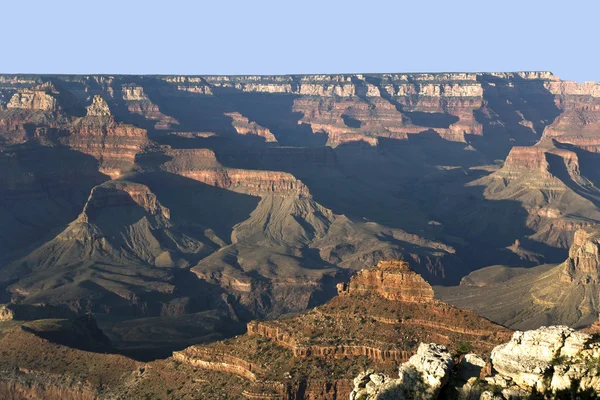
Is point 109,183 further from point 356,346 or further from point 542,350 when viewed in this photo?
point 542,350

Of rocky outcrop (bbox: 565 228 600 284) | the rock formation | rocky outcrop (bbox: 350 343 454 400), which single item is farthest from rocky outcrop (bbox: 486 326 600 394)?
rocky outcrop (bbox: 565 228 600 284)

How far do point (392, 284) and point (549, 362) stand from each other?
3204cm

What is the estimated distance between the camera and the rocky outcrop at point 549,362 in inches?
1292

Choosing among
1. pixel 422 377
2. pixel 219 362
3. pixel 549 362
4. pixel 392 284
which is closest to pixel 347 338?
pixel 392 284

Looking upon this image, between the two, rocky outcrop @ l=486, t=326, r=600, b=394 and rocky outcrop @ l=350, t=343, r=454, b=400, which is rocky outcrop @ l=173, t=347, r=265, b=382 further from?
rocky outcrop @ l=486, t=326, r=600, b=394

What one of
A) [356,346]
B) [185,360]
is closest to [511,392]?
[356,346]

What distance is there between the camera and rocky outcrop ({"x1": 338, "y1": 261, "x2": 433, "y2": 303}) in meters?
64.4

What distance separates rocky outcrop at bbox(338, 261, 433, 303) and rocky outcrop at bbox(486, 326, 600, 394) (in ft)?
98.9

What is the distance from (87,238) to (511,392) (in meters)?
153

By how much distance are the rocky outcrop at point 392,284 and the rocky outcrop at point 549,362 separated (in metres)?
30.1

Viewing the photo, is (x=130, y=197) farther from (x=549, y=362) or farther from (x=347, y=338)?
(x=549, y=362)

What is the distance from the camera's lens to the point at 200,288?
161875mm

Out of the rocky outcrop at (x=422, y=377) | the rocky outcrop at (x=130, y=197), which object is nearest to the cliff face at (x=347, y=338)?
the rocky outcrop at (x=422, y=377)

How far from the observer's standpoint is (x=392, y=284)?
2576 inches
